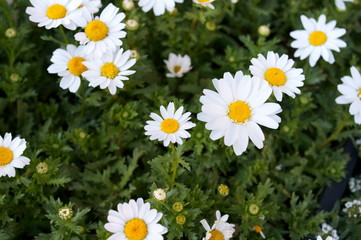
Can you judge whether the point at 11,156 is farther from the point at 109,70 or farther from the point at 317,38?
the point at 317,38

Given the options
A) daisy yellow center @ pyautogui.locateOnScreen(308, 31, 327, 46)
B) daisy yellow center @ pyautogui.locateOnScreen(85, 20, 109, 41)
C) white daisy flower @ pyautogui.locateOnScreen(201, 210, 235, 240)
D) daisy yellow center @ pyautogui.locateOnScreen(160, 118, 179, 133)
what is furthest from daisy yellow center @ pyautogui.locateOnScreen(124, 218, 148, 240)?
daisy yellow center @ pyautogui.locateOnScreen(308, 31, 327, 46)

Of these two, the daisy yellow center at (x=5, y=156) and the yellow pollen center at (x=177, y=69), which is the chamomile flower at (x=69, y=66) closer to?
the daisy yellow center at (x=5, y=156)

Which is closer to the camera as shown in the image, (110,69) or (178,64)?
(110,69)

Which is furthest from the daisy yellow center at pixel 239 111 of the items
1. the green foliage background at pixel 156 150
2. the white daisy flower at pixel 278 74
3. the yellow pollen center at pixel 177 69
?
the yellow pollen center at pixel 177 69

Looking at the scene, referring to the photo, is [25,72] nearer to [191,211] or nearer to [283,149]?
[191,211]

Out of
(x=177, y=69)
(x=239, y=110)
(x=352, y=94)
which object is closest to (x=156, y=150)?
(x=177, y=69)

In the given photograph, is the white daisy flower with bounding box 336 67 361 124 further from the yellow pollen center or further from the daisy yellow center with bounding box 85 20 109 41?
the daisy yellow center with bounding box 85 20 109 41

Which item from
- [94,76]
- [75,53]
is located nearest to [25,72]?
[75,53]

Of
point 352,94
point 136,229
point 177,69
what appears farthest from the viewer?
point 177,69
